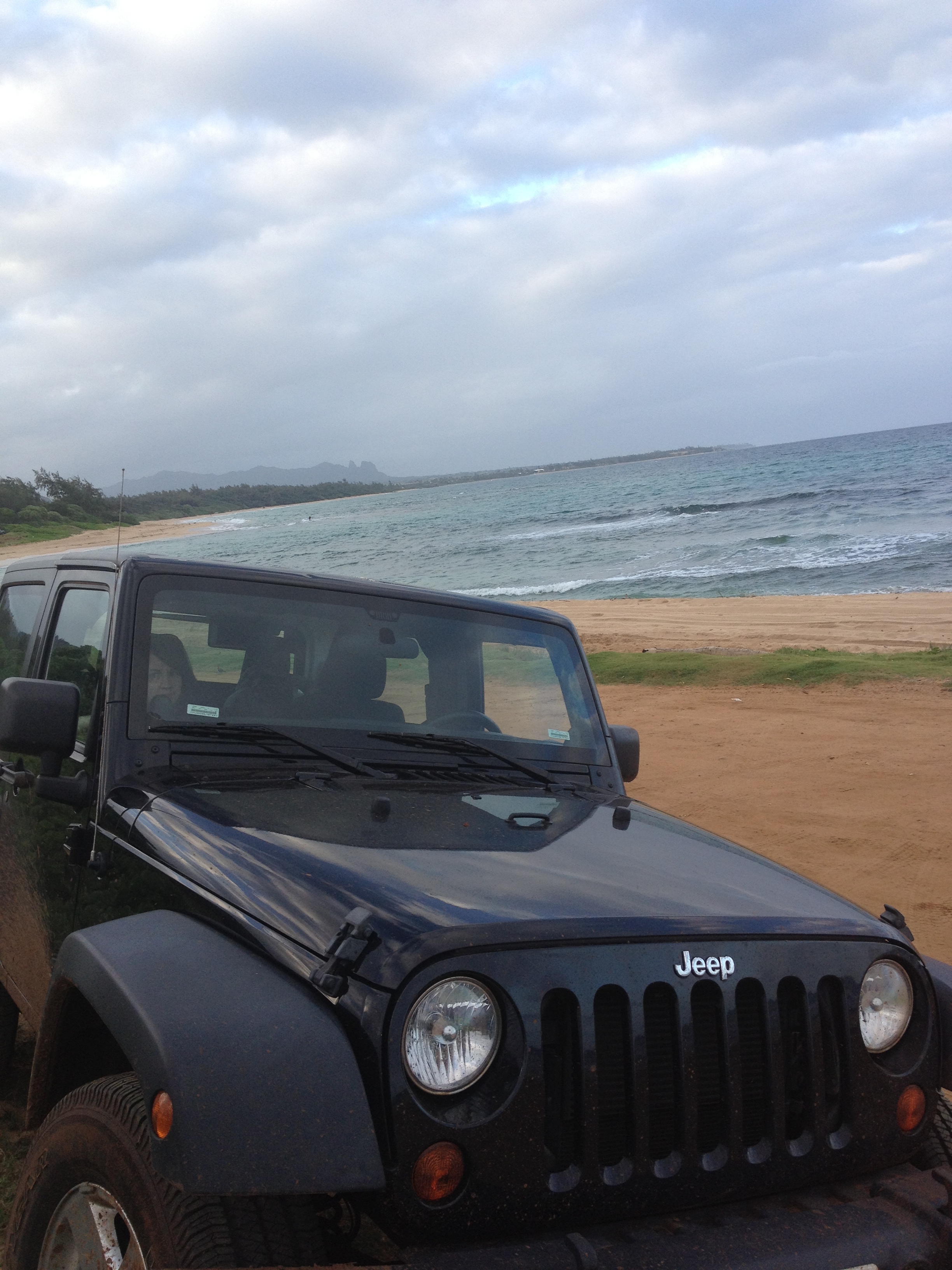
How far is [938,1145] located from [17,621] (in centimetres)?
346

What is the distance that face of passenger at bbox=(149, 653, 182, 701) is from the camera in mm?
2879

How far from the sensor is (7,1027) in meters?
3.54

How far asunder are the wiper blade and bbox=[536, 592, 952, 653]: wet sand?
1028cm

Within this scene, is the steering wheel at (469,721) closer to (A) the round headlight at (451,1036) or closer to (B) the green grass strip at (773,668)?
(A) the round headlight at (451,1036)

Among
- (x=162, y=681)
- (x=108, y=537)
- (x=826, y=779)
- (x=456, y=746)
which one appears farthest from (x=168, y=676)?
(x=108, y=537)

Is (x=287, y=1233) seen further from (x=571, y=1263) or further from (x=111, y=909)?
(x=111, y=909)

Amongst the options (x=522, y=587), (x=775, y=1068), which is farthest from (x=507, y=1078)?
(x=522, y=587)

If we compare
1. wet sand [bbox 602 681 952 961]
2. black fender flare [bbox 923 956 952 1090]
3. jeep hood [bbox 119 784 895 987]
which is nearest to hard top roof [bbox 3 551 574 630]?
Answer: jeep hood [bbox 119 784 895 987]

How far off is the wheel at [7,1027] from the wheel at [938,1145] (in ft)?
8.96

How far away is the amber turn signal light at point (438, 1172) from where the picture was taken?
1690 millimetres

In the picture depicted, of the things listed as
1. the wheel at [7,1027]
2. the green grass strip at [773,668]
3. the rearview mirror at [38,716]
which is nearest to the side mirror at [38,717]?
the rearview mirror at [38,716]

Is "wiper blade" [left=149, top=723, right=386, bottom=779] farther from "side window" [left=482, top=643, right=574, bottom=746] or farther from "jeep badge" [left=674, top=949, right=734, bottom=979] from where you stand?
"jeep badge" [left=674, top=949, right=734, bottom=979]

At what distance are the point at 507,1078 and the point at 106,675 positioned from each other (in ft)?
5.49

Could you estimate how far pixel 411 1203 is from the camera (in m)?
1.68
